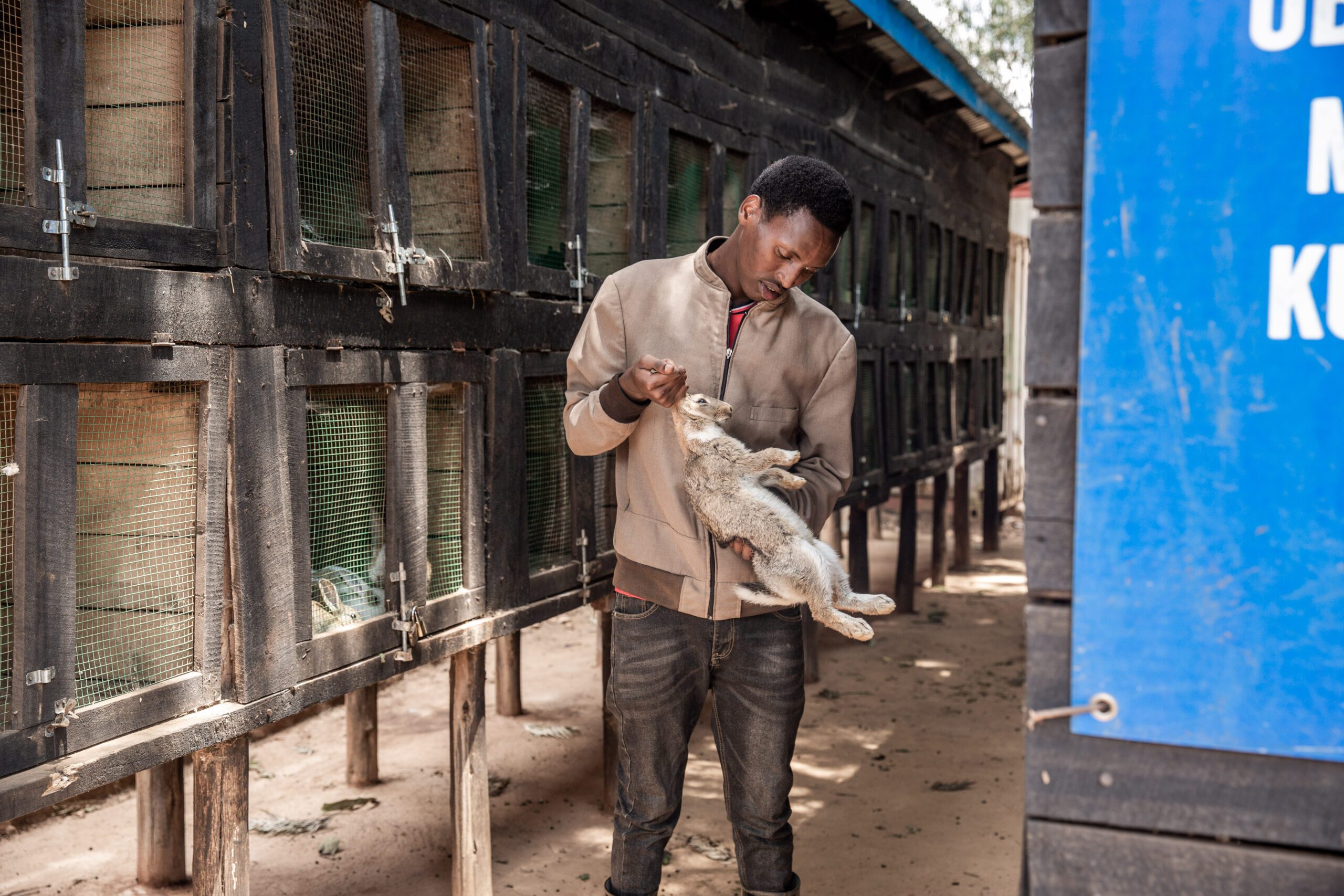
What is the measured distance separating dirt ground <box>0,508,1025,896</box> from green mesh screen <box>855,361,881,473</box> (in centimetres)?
165

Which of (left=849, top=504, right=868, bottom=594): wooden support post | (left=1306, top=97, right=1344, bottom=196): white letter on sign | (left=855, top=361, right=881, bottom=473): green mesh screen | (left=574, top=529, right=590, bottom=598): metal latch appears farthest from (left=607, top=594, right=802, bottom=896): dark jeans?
(left=849, top=504, right=868, bottom=594): wooden support post

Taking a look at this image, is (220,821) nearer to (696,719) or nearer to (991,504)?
(696,719)

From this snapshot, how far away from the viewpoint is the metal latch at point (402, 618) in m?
3.79

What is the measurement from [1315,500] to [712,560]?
147cm

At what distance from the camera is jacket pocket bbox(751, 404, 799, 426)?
291 cm

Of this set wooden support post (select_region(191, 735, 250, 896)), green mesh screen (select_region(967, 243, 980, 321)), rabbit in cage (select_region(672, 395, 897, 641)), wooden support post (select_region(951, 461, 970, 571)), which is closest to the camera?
rabbit in cage (select_region(672, 395, 897, 641))

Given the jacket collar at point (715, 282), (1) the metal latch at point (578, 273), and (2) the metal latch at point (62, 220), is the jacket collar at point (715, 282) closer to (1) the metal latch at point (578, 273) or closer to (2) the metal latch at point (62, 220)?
(2) the metal latch at point (62, 220)

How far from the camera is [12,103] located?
2.50 metres

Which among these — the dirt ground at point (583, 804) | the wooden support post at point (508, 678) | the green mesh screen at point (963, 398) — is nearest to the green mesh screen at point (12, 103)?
the dirt ground at point (583, 804)

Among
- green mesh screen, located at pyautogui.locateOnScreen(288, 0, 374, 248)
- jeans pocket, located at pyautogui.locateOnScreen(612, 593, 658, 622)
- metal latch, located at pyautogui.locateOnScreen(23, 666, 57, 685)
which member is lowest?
metal latch, located at pyautogui.locateOnScreen(23, 666, 57, 685)

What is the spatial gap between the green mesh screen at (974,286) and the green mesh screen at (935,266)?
1400 mm

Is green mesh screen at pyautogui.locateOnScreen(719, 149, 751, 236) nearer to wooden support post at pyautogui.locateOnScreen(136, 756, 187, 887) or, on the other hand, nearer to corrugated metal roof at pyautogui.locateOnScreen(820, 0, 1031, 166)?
corrugated metal roof at pyautogui.locateOnScreen(820, 0, 1031, 166)

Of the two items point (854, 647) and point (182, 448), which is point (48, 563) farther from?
point (854, 647)

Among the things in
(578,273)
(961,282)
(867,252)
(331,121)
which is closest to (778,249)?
(331,121)
